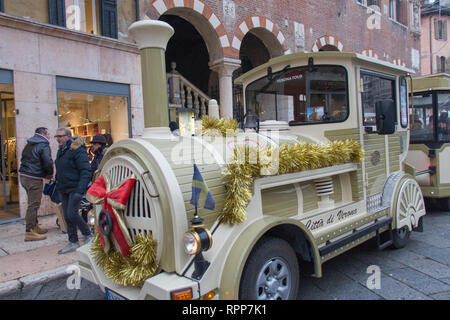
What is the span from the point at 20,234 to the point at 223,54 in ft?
22.6

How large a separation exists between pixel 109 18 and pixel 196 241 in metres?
7.19

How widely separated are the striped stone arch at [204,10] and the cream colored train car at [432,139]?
528cm

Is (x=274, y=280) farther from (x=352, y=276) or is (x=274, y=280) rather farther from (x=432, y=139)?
(x=432, y=139)

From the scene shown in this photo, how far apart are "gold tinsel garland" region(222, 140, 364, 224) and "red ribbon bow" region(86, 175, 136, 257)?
714 millimetres

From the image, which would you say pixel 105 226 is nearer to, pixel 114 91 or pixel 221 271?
pixel 221 271

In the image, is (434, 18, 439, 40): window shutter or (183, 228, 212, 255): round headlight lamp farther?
(434, 18, 439, 40): window shutter

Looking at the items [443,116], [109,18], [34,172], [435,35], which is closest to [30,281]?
[34,172]

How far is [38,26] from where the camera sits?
6586mm

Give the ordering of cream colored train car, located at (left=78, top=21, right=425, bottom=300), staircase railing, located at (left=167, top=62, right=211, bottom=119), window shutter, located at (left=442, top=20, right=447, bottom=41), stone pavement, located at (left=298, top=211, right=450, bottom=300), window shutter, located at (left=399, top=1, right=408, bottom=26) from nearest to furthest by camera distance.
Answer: cream colored train car, located at (left=78, top=21, right=425, bottom=300) → stone pavement, located at (left=298, top=211, right=450, bottom=300) → staircase railing, located at (left=167, top=62, right=211, bottom=119) → window shutter, located at (left=399, top=1, right=408, bottom=26) → window shutter, located at (left=442, top=20, right=447, bottom=41)

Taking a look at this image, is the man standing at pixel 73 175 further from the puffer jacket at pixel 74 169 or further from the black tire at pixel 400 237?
the black tire at pixel 400 237

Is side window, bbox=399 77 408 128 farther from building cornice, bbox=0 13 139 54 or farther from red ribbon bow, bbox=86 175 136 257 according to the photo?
building cornice, bbox=0 13 139 54

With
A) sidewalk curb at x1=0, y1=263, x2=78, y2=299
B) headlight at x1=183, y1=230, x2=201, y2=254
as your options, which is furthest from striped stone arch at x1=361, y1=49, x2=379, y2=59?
headlight at x1=183, y1=230, x2=201, y2=254

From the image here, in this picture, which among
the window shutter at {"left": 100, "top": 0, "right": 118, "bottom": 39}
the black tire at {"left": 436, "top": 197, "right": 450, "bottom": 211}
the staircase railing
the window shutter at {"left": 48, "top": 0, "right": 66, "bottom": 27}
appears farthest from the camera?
the staircase railing

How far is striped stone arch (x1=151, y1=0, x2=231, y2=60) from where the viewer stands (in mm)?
8375
